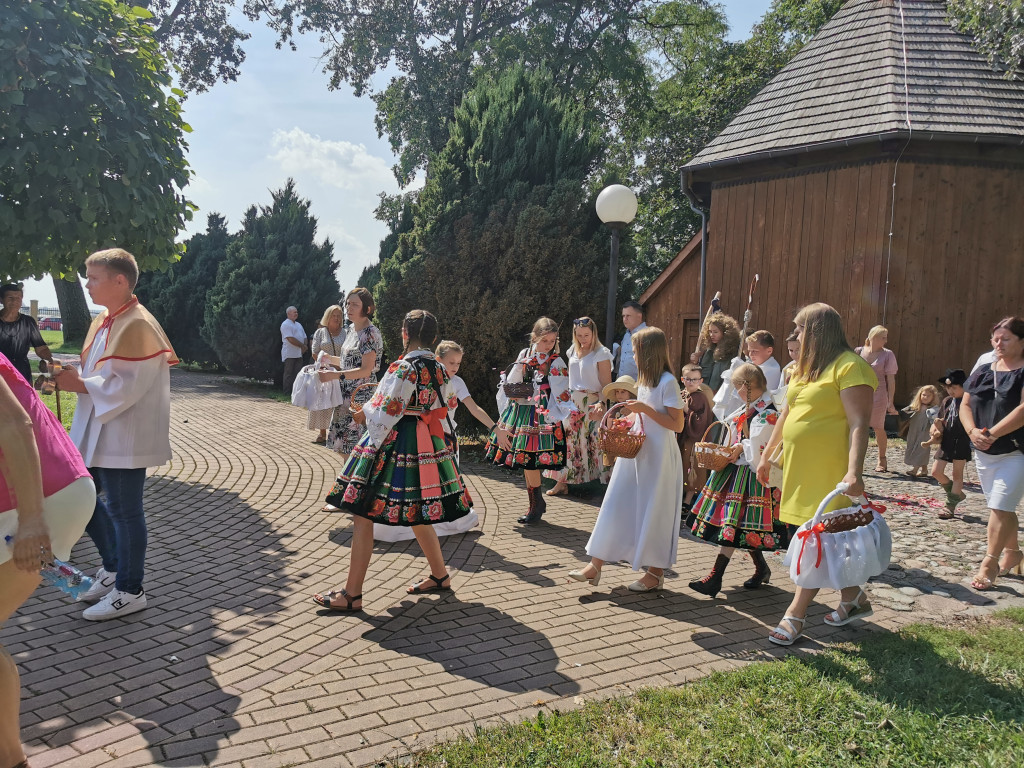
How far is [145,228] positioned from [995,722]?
313 inches

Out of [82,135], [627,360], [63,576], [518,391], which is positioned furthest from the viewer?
[627,360]

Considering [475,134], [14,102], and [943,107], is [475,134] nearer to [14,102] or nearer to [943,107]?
[14,102]

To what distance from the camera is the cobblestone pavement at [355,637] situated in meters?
3.25

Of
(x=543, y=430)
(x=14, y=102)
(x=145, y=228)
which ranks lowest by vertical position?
(x=543, y=430)

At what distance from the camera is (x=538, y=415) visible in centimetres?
741

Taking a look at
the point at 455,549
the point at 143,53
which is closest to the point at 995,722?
the point at 455,549

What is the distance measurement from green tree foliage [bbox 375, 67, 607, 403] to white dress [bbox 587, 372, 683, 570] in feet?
18.3

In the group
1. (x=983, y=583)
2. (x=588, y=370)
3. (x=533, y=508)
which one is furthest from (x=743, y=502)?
(x=588, y=370)

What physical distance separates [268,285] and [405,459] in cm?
1658

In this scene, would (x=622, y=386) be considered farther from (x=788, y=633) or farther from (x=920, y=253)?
(x=920, y=253)

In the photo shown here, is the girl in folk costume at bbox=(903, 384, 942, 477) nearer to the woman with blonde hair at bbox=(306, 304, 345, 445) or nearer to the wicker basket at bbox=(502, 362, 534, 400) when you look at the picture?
the wicker basket at bbox=(502, 362, 534, 400)

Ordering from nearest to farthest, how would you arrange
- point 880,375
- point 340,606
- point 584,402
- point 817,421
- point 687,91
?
point 817,421 → point 340,606 → point 584,402 → point 880,375 → point 687,91

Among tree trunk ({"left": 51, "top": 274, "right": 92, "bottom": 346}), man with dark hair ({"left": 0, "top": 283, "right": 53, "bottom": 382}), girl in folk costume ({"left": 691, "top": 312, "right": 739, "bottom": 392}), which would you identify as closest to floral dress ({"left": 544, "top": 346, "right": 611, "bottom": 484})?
girl in folk costume ({"left": 691, "top": 312, "right": 739, "bottom": 392})

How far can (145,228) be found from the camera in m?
7.68
